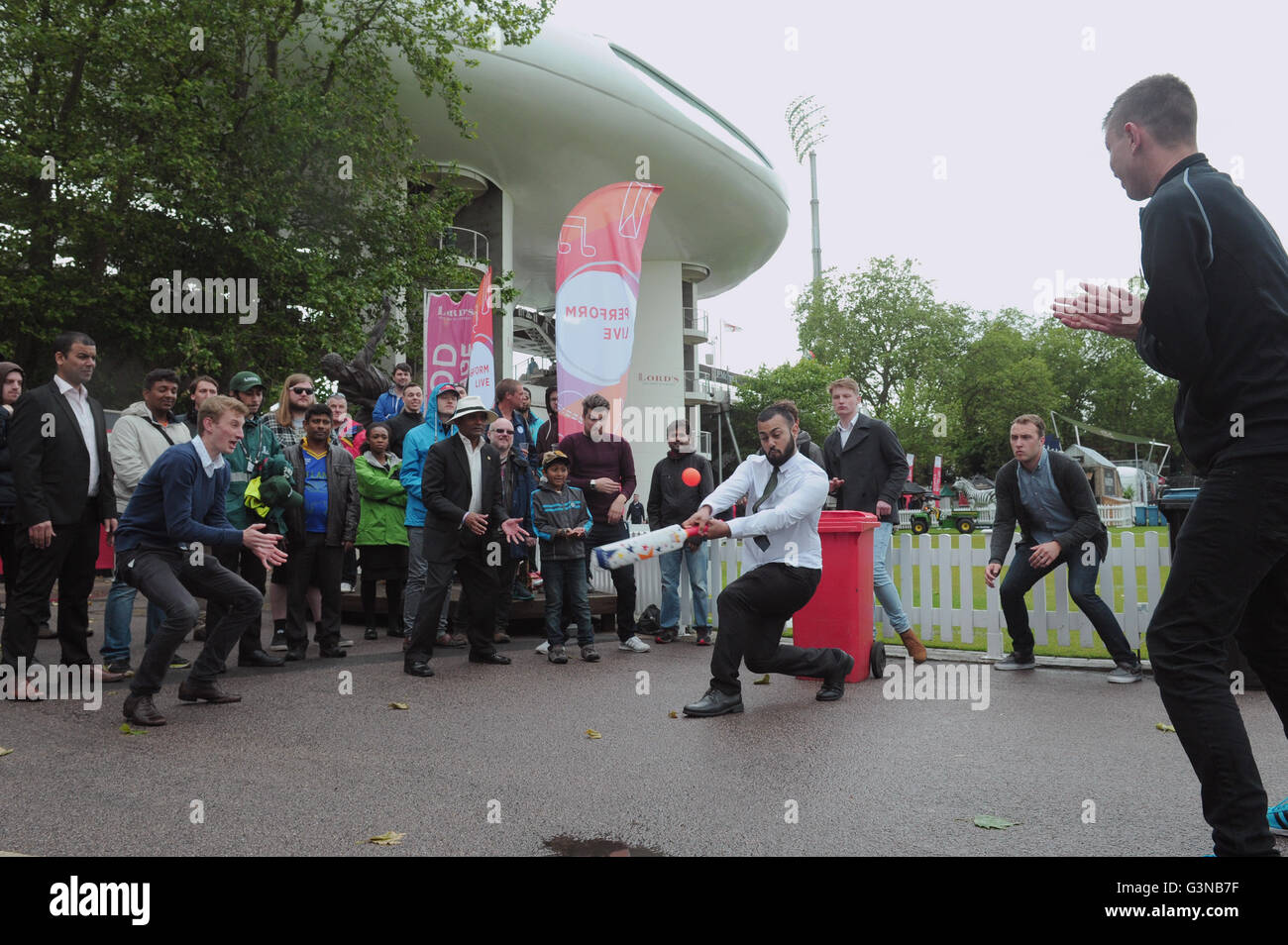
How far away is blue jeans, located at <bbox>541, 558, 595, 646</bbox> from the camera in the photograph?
817cm

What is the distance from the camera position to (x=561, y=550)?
26.8 feet

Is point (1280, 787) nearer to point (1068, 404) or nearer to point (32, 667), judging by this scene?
point (32, 667)

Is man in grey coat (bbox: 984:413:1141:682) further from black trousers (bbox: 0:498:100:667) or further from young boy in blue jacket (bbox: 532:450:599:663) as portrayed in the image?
black trousers (bbox: 0:498:100:667)

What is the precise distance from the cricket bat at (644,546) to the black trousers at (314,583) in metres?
3.19

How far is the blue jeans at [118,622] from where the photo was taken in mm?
6496

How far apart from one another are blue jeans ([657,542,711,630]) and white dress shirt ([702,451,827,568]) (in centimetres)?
322

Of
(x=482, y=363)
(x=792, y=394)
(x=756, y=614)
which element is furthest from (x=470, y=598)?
(x=792, y=394)

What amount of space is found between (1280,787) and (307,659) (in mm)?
6648

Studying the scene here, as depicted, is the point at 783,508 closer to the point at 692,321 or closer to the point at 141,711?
the point at 141,711

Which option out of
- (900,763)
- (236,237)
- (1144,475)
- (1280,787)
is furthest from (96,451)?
(1144,475)

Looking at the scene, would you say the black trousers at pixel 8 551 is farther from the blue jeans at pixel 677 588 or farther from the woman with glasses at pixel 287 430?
the blue jeans at pixel 677 588

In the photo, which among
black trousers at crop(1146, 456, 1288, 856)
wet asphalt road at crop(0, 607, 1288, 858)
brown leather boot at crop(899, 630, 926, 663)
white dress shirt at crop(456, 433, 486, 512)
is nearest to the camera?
black trousers at crop(1146, 456, 1288, 856)

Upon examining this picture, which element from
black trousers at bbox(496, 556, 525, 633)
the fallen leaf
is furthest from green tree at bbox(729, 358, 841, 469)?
the fallen leaf
